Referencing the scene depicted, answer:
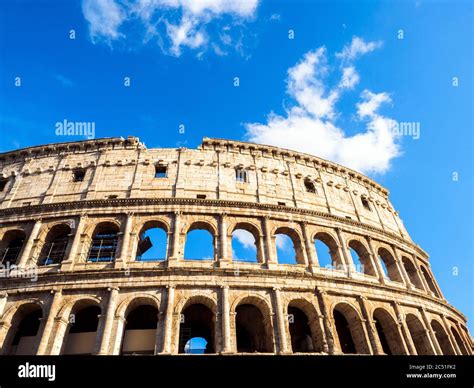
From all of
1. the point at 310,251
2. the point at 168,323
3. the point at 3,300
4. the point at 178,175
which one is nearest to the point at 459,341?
the point at 310,251

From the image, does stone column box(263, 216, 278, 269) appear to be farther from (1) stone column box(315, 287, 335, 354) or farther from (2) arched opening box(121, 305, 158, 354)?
(2) arched opening box(121, 305, 158, 354)

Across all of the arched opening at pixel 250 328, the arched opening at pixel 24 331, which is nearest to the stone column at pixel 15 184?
the arched opening at pixel 24 331

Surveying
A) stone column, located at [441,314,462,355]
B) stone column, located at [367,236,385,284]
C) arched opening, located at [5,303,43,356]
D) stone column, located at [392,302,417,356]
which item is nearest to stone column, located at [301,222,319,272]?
stone column, located at [367,236,385,284]

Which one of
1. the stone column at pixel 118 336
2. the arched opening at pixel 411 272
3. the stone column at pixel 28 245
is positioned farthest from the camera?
the arched opening at pixel 411 272

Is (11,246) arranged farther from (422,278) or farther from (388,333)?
(422,278)

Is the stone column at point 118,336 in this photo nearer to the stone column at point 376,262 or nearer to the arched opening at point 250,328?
the arched opening at point 250,328
